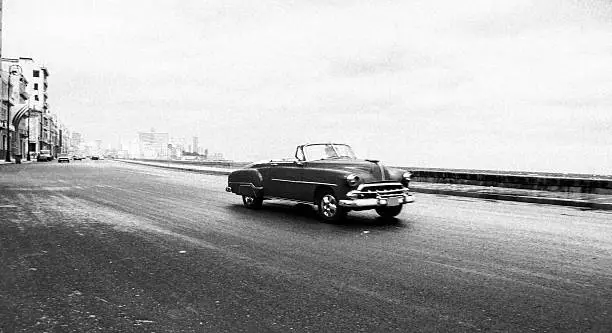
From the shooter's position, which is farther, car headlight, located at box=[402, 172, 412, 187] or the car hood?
car headlight, located at box=[402, 172, 412, 187]

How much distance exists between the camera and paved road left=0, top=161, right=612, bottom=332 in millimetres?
3832

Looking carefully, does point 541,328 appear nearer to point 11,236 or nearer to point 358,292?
point 358,292

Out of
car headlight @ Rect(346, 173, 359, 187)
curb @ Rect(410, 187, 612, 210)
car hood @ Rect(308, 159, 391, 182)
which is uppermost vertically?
car hood @ Rect(308, 159, 391, 182)

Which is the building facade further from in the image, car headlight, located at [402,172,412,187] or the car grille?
the car grille

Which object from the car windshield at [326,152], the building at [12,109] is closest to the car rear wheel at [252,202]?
the car windshield at [326,152]

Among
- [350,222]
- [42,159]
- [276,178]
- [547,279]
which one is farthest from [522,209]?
[42,159]

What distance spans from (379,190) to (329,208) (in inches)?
41.2

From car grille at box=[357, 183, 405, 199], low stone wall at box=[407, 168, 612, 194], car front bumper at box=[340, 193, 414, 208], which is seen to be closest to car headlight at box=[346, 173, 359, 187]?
car grille at box=[357, 183, 405, 199]

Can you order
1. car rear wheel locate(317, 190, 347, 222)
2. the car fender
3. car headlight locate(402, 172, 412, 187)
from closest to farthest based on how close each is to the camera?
car rear wheel locate(317, 190, 347, 222) < car headlight locate(402, 172, 412, 187) < the car fender

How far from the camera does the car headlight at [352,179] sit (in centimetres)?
939

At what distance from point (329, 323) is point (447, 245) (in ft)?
12.9

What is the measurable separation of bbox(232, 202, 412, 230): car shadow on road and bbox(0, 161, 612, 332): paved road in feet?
0.37

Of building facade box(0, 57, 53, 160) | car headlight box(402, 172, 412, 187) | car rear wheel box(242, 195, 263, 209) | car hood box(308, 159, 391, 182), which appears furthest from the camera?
building facade box(0, 57, 53, 160)

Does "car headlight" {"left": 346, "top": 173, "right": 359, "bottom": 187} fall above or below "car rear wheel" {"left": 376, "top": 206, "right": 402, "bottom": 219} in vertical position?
above
